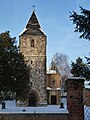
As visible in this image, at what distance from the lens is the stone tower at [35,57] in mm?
39000

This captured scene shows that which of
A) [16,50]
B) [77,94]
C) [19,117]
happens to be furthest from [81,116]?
[16,50]

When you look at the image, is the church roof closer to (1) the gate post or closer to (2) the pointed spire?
(2) the pointed spire

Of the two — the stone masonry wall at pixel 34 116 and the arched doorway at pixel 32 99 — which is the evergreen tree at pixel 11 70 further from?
the stone masonry wall at pixel 34 116

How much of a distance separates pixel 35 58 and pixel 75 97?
103 feet

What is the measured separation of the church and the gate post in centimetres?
2953

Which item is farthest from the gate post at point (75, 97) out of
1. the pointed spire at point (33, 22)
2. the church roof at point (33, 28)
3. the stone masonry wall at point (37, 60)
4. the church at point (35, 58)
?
the pointed spire at point (33, 22)

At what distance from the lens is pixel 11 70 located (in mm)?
28547

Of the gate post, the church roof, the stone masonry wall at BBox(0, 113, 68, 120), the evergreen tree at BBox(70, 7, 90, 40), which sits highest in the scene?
the church roof

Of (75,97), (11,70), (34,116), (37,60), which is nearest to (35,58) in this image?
(37,60)

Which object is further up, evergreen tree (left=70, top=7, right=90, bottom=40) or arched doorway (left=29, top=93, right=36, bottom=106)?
Result: evergreen tree (left=70, top=7, right=90, bottom=40)

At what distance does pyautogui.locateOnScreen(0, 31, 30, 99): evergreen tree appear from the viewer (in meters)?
28.0

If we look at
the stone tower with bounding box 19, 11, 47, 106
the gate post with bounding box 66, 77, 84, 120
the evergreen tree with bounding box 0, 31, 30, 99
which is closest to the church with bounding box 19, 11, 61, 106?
the stone tower with bounding box 19, 11, 47, 106

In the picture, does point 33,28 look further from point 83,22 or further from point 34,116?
point 83,22

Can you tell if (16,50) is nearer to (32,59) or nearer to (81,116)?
(32,59)
